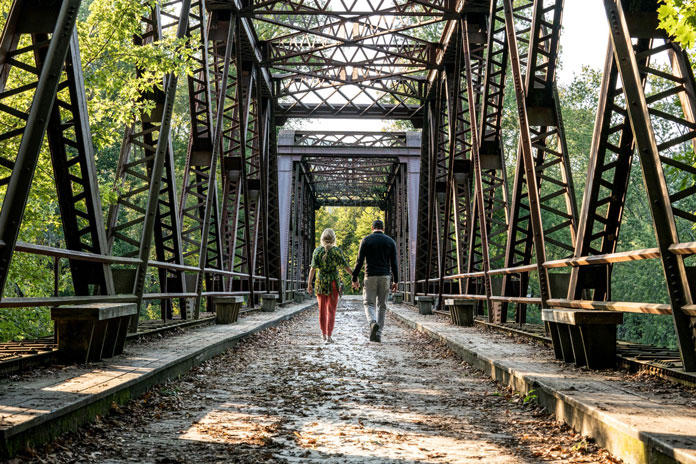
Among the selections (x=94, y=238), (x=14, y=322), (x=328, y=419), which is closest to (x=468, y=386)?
(x=328, y=419)

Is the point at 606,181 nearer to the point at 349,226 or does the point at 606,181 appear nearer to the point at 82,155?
the point at 82,155

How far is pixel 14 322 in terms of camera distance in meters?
15.9

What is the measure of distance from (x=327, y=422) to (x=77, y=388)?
5.80 ft

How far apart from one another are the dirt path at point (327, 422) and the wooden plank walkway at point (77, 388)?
0.36ft

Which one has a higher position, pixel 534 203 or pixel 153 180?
pixel 153 180

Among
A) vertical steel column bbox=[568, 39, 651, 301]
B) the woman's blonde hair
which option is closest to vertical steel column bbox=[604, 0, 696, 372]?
vertical steel column bbox=[568, 39, 651, 301]

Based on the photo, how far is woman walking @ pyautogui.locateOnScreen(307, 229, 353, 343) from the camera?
11359mm

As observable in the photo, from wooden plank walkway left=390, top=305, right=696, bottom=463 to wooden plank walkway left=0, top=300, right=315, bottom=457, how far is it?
123 inches

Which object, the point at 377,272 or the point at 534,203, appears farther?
the point at 377,272

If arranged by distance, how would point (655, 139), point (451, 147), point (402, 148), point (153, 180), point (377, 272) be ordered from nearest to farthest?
point (655, 139), point (153, 180), point (377, 272), point (451, 147), point (402, 148)

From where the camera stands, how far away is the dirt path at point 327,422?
4016 mm

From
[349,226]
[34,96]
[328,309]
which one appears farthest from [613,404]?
[349,226]

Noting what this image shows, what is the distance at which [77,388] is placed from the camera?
15.7ft

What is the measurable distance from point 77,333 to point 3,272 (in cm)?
134
